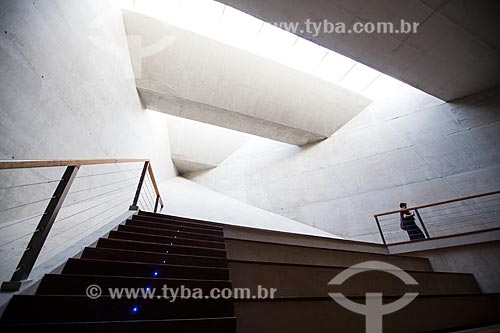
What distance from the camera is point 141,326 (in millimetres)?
1180

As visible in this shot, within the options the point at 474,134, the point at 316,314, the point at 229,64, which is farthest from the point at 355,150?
the point at 316,314

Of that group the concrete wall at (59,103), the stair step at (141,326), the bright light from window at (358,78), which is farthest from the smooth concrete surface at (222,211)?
the bright light from window at (358,78)

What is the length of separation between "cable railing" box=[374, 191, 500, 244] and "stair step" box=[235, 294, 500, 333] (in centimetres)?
192

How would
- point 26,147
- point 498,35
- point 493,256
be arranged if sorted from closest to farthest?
point 26,147, point 493,256, point 498,35

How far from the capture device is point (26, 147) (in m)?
2.26

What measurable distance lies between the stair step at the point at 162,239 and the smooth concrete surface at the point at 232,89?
3881mm

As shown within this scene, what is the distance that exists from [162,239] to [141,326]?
3.81 ft

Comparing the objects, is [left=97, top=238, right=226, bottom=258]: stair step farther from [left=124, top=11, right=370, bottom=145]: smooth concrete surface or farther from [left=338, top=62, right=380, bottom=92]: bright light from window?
[left=338, top=62, right=380, bottom=92]: bright light from window

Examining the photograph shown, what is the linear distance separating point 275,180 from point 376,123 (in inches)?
117

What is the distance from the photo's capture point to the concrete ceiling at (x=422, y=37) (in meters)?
3.30

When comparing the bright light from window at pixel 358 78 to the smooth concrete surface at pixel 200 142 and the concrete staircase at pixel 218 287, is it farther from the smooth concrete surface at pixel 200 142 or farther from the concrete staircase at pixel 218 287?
the concrete staircase at pixel 218 287

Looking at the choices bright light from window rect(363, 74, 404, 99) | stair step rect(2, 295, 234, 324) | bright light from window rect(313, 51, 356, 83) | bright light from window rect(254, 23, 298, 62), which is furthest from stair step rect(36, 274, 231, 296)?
bright light from window rect(363, 74, 404, 99)

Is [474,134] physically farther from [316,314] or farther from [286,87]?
[316,314]

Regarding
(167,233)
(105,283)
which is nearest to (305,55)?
(167,233)
